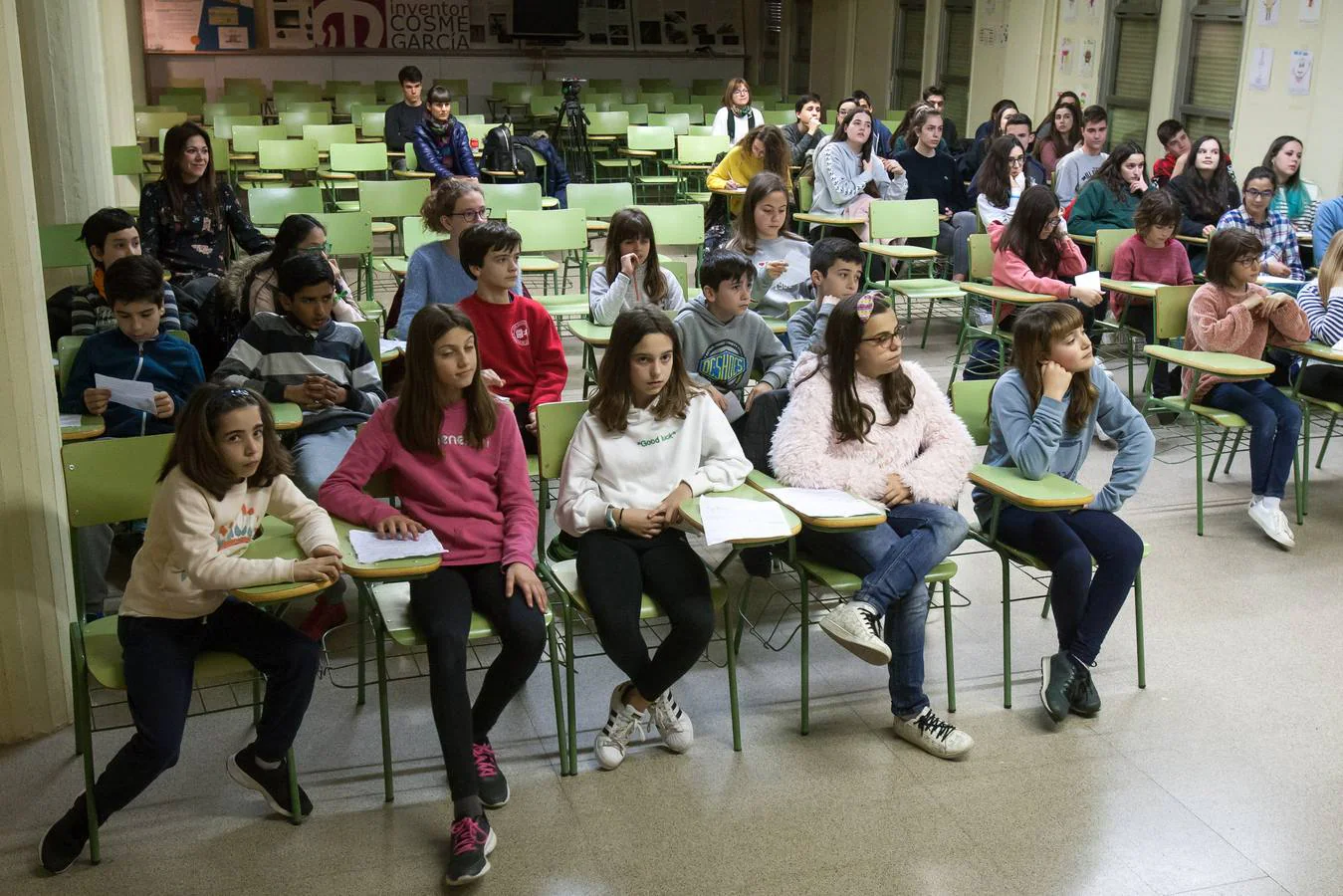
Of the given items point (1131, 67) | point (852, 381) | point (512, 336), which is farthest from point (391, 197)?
point (1131, 67)

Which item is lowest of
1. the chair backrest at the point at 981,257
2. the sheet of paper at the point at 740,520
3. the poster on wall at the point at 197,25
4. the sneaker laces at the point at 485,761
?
the sneaker laces at the point at 485,761

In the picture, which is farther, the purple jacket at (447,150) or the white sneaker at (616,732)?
the purple jacket at (447,150)

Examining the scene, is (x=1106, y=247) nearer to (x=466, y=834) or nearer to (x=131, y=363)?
(x=131, y=363)

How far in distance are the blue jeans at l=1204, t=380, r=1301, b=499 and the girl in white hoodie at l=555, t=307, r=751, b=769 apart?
241 cm

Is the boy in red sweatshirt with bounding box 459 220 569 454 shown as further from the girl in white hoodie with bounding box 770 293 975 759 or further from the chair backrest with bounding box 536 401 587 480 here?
the girl in white hoodie with bounding box 770 293 975 759

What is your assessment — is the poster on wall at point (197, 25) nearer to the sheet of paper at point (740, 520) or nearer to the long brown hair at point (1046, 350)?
the long brown hair at point (1046, 350)

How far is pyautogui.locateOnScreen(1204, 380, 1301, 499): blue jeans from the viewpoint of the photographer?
4828 millimetres

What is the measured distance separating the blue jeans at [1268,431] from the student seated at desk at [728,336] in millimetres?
1802

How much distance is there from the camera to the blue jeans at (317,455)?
373cm

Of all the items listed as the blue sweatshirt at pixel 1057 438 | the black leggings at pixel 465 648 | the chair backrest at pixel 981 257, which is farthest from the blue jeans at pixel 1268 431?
the black leggings at pixel 465 648

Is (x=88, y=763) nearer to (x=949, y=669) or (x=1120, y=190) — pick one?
(x=949, y=669)

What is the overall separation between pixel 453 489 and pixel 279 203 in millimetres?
4282

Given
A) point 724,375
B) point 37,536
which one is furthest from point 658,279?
point 37,536

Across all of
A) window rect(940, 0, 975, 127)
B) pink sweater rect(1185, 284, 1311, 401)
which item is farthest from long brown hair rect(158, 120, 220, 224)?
window rect(940, 0, 975, 127)
